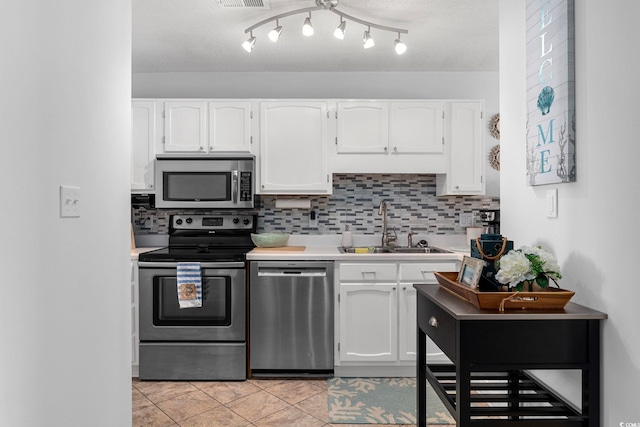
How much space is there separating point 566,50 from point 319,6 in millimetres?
1579

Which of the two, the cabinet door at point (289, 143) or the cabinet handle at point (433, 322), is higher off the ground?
the cabinet door at point (289, 143)

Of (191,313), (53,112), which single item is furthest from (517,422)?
(191,313)

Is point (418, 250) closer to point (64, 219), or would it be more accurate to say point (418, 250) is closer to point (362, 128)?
point (362, 128)

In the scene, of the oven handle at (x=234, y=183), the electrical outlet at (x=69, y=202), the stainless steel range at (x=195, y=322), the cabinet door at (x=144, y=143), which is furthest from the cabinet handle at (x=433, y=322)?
the cabinet door at (x=144, y=143)

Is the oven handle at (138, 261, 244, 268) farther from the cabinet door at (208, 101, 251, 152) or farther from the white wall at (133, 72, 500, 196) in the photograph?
the white wall at (133, 72, 500, 196)

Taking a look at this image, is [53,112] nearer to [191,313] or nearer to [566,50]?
[566,50]

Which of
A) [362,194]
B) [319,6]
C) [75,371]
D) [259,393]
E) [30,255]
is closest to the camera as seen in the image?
[30,255]

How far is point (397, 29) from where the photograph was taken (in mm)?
2773

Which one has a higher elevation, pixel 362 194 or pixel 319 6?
pixel 319 6

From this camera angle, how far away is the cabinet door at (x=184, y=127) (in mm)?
3424

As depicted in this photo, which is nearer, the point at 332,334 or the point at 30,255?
the point at 30,255

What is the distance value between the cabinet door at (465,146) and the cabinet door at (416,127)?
116 millimetres

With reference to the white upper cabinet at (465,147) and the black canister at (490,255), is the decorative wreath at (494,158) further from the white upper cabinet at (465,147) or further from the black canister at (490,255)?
the black canister at (490,255)

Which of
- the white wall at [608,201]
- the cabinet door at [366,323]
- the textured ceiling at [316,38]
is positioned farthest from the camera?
the cabinet door at [366,323]
